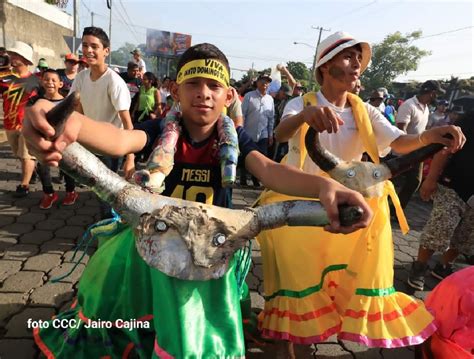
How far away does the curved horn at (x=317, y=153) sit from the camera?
5.36 feet

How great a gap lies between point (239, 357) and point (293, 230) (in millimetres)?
850

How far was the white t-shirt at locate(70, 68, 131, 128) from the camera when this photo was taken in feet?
11.9

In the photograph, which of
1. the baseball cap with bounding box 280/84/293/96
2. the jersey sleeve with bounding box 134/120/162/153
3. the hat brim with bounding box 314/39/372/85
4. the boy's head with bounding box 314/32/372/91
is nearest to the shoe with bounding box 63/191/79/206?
the jersey sleeve with bounding box 134/120/162/153

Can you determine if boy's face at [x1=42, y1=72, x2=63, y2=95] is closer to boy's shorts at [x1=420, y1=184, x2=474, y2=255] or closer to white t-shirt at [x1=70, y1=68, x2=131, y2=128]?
white t-shirt at [x1=70, y1=68, x2=131, y2=128]

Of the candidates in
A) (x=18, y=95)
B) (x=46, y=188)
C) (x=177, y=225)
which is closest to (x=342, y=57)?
(x=177, y=225)

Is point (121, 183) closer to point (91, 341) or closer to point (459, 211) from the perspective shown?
point (91, 341)

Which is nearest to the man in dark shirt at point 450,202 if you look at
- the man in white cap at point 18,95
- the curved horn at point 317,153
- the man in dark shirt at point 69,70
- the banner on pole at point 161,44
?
the curved horn at point 317,153

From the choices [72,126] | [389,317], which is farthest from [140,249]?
[389,317]

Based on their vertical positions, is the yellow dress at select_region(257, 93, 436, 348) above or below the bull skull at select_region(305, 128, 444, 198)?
below

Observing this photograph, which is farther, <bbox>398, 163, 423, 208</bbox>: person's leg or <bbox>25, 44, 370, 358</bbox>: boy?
<bbox>398, 163, 423, 208</bbox>: person's leg

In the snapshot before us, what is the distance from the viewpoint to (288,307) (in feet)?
6.41

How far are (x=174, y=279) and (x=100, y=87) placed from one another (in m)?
2.97

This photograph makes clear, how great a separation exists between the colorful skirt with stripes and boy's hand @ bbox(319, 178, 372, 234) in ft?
2.52

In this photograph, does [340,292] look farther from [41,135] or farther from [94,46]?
[94,46]
